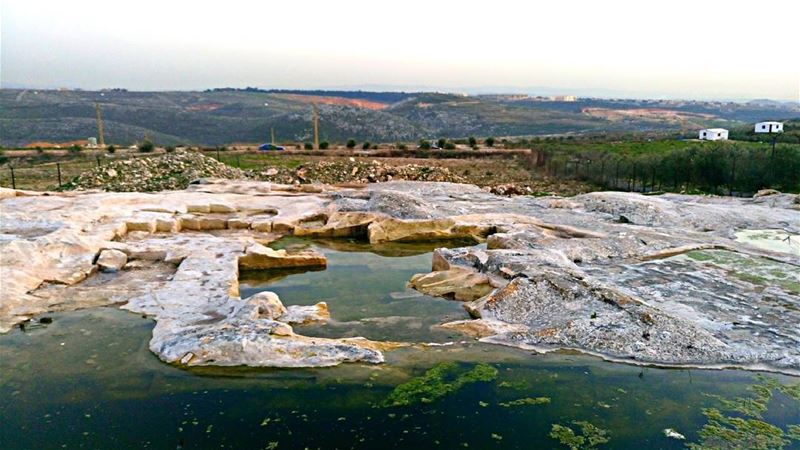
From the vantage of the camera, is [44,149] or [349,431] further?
[44,149]

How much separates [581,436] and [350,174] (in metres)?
21.3

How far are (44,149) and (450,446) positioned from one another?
38.7 meters

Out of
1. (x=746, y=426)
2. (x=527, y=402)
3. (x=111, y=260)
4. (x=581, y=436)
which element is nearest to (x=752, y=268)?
(x=746, y=426)

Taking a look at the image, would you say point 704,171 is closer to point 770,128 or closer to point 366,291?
point 366,291

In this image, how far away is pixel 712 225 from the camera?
1591cm

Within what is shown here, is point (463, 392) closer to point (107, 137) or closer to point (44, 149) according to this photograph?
point (44, 149)

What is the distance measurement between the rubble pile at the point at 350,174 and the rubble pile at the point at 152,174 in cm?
205

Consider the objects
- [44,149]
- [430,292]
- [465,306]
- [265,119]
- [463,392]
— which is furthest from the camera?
[265,119]

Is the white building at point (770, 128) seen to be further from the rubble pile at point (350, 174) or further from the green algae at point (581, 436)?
the green algae at point (581, 436)

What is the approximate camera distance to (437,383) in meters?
7.90

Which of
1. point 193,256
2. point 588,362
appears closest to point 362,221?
point 193,256

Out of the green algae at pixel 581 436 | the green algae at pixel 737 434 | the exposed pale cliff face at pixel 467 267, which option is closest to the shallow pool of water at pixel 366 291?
the exposed pale cliff face at pixel 467 267

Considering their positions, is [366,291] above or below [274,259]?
below

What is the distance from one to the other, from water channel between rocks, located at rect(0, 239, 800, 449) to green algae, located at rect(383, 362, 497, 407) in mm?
25
